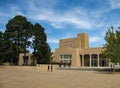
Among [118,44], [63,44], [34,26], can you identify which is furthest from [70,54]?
[118,44]

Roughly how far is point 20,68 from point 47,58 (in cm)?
1011

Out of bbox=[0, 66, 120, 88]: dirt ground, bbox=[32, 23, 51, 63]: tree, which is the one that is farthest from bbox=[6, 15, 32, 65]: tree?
bbox=[0, 66, 120, 88]: dirt ground

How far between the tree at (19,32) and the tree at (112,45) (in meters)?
26.7

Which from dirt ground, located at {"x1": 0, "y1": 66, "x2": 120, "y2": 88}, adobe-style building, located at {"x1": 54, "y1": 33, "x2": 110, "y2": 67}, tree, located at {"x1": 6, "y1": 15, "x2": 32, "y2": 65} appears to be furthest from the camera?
adobe-style building, located at {"x1": 54, "y1": 33, "x2": 110, "y2": 67}

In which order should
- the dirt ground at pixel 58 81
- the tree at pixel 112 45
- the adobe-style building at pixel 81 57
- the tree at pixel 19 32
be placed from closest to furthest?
the dirt ground at pixel 58 81, the tree at pixel 112 45, the tree at pixel 19 32, the adobe-style building at pixel 81 57

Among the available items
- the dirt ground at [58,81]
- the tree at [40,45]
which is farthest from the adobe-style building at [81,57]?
the dirt ground at [58,81]

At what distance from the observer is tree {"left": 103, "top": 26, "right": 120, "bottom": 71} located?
41.5 m

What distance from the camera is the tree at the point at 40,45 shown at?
214 ft

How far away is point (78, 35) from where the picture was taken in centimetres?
12962

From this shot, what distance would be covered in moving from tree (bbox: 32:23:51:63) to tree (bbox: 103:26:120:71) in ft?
82.0

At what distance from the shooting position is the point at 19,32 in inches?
2584

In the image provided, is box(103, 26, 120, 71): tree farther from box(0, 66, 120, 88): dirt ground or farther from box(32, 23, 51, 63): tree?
box(32, 23, 51, 63): tree

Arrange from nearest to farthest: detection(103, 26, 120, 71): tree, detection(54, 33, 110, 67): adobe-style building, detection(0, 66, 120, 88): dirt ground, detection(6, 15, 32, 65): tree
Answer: detection(0, 66, 120, 88): dirt ground
detection(103, 26, 120, 71): tree
detection(6, 15, 32, 65): tree
detection(54, 33, 110, 67): adobe-style building

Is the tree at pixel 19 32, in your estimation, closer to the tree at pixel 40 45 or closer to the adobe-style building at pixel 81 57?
the tree at pixel 40 45
